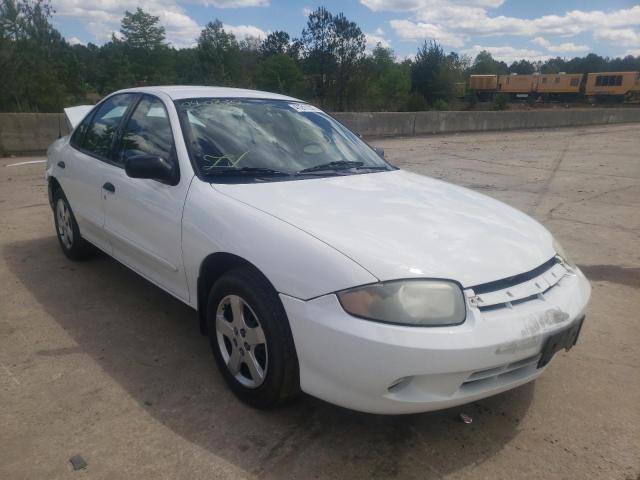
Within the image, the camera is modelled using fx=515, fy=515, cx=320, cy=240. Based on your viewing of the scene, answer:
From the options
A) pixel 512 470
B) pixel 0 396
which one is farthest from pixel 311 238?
pixel 0 396

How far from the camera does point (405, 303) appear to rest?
6.84ft

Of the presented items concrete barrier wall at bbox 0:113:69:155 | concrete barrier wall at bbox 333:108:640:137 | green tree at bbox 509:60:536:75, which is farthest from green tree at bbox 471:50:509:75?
concrete barrier wall at bbox 0:113:69:155

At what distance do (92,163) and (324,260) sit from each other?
262 cm

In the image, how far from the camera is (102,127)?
4.12 meters

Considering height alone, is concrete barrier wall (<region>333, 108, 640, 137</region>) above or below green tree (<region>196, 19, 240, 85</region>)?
below

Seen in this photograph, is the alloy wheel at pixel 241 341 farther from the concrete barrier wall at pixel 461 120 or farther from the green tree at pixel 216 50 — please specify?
the green tree at pixel 216 50

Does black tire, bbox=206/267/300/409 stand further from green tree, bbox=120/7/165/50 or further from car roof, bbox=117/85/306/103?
green tree, bbox=120/7/165/50

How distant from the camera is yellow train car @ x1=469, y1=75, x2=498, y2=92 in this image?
5912cm

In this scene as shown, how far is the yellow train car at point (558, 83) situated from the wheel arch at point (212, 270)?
202 ft

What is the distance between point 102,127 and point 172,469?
2922mm

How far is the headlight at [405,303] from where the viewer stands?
207 cm

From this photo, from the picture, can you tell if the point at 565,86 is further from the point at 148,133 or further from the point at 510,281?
the point at 510,281

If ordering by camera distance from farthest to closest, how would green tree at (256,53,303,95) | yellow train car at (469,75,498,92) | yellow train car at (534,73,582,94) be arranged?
yellow train car at (469,75,498,92)
yellow train car at (534,73,582,94)
green tree at (256,53,303,95)

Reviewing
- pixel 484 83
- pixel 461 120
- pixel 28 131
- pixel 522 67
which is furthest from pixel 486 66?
pixel 28 131
